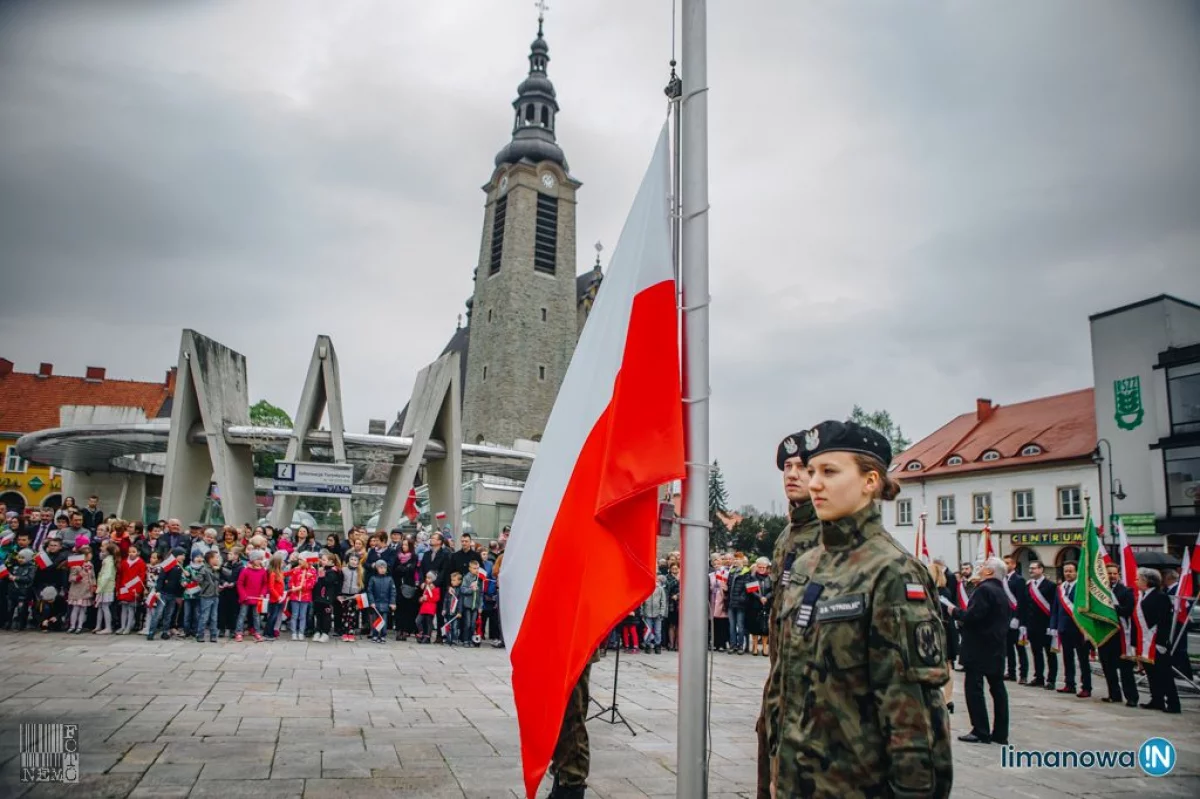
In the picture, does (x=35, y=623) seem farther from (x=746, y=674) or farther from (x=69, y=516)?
(x=746, y=674)

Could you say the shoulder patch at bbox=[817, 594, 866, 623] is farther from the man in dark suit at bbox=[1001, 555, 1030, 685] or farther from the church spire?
the church spire

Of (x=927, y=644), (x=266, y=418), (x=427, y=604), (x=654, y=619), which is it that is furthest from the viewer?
(x=266, y=418)

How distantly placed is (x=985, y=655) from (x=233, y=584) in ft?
38.9

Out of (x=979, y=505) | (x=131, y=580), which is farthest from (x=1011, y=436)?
(x=131, y=580)

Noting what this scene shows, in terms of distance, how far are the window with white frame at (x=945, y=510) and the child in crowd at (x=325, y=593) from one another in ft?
117

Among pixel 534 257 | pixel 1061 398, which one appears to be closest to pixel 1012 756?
pixel 1061 398

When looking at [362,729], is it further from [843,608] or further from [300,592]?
[300,592]

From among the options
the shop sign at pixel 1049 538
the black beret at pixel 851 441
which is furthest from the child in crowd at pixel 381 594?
the shop sign at pixel 1049 538

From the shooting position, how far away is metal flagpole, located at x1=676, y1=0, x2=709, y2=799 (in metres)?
3.21

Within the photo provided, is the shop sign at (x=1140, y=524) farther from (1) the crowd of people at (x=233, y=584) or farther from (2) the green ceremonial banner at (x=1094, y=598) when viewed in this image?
(1) the crowd of people at (x=233, y=584)

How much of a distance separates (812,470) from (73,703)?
741 centimetres

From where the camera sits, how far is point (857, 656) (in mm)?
2586

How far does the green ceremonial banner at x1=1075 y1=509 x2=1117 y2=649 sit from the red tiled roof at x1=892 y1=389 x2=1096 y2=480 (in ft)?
88.0

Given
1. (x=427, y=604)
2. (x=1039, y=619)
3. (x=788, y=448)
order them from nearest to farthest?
(x=788, y=448)
(x=1039, y=619)
(x=427, y=604)
